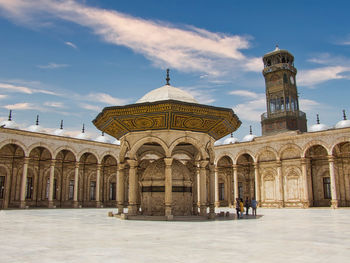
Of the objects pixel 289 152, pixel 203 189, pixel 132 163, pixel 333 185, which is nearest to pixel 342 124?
pixel 289 152

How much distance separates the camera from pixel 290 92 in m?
32.2

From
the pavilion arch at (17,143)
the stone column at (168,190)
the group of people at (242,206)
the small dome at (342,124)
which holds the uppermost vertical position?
the small dome at (342,124)

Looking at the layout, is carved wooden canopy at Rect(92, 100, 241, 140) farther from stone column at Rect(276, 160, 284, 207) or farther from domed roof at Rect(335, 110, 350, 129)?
domed roof at Rect(335, 110, 350, 129)

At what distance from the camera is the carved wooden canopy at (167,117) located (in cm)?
1138

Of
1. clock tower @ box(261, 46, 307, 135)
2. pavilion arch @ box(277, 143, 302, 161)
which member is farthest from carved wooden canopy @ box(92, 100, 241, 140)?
clock tower @ box(261, 46, 307, 135)

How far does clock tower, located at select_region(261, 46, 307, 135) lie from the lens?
31.3m

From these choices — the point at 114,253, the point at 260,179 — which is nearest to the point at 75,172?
the point at 260,179

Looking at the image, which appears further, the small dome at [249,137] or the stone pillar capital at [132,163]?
the small dome at [249,137]

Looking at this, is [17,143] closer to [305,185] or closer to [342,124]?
[305,185]

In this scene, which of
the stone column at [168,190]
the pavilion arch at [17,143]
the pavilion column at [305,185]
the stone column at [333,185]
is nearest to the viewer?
the stone column at [168,190]

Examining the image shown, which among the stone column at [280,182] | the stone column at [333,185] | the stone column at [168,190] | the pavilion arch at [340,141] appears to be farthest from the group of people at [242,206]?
the stone column at [280,182]

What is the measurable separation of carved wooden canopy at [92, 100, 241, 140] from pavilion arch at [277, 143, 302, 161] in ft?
49.5

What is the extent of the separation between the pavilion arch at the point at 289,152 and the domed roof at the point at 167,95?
618 inches

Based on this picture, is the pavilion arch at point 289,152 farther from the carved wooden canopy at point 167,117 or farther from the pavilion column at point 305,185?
the carved wooden canopy at point 167,117
